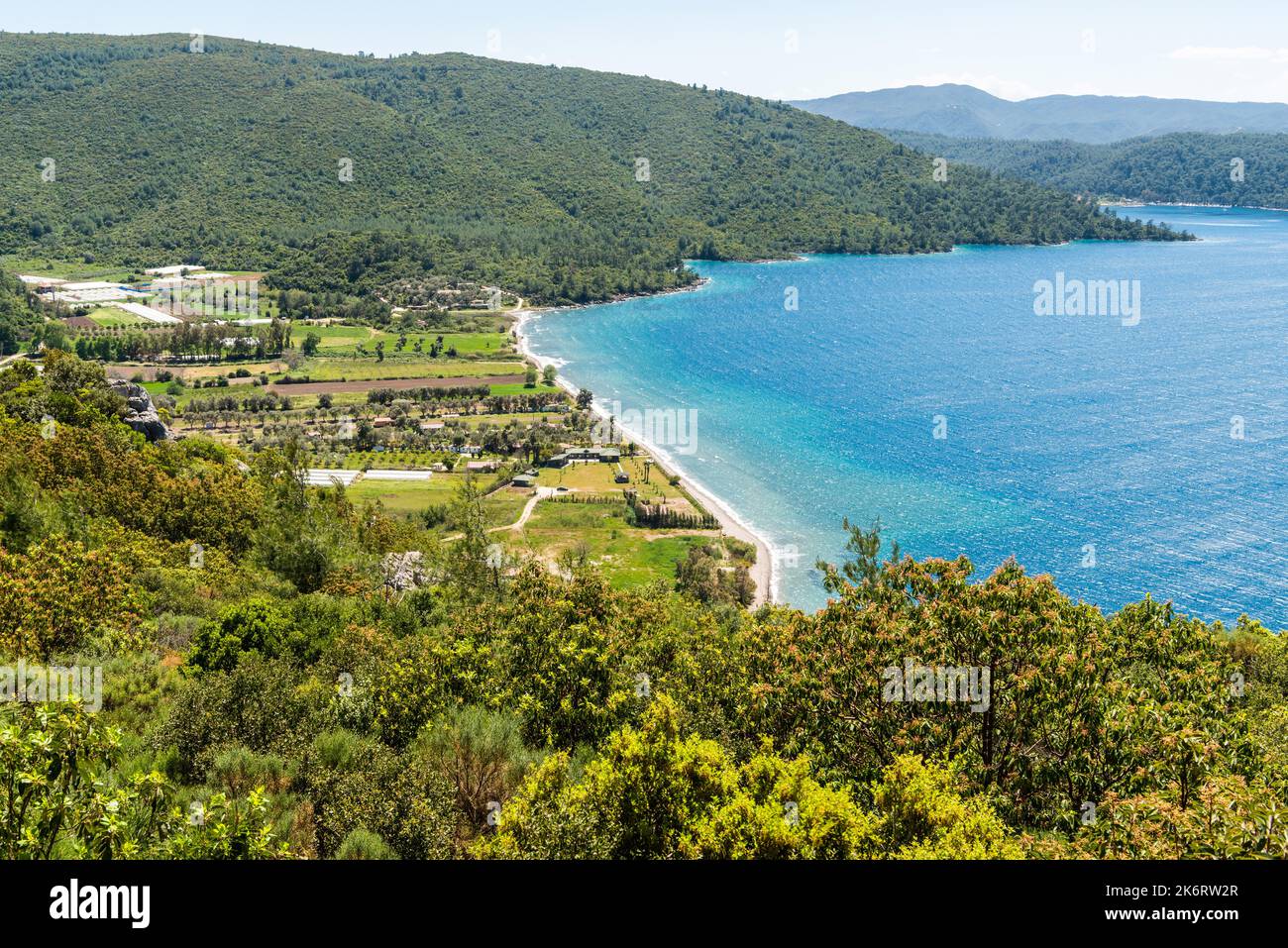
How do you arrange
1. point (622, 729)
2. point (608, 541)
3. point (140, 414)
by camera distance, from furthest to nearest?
1. point (608, 541)
2. point (140, 414)
3. point (622, 729)

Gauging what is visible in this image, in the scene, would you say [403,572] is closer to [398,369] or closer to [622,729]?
[622,729]

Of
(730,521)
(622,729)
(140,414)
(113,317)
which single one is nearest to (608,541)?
(730,521)

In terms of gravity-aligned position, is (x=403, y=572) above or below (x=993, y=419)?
below

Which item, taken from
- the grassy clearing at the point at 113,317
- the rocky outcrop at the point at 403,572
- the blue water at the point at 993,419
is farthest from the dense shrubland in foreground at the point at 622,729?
the grassy clearing at the point at 113,317

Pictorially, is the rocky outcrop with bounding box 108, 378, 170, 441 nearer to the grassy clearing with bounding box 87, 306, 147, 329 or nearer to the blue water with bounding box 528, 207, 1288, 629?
the blue water with bounding box 528, 207, 1288, 629

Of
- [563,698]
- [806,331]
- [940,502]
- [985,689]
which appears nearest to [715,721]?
[563,698]
